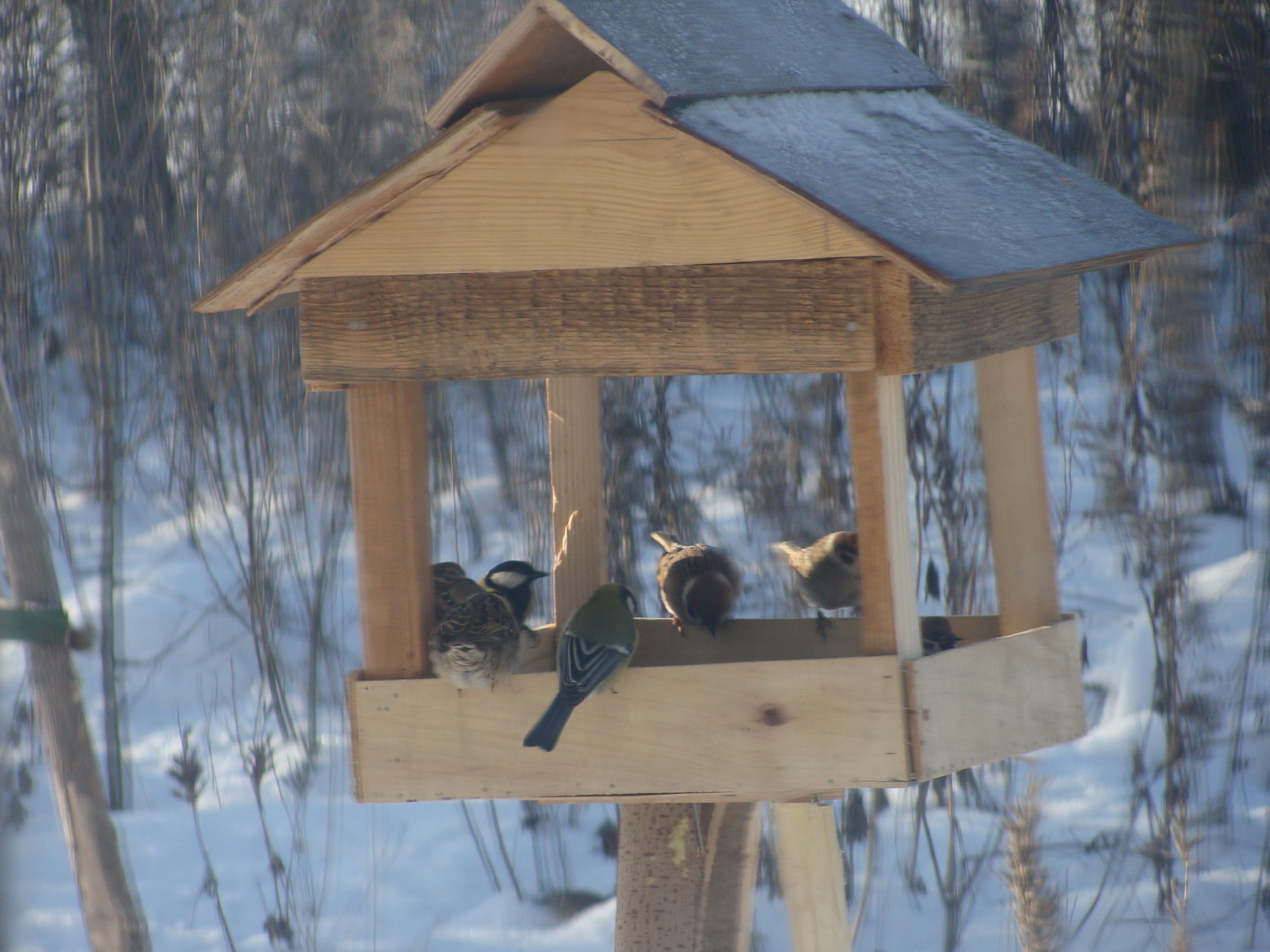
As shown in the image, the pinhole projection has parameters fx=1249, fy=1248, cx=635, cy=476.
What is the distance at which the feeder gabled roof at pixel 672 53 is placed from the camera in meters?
2.00

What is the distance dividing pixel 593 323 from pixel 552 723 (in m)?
0.70

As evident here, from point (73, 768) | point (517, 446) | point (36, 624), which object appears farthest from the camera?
point (517, 446)

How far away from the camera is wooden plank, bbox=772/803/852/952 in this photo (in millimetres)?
2637

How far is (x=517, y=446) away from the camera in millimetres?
4523

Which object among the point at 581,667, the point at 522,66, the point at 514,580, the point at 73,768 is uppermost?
the point at 522,66

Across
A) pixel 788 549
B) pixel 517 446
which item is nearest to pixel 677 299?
pixel 788 549

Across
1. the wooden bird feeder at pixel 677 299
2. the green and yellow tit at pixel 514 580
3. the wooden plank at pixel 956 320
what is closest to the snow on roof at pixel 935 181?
the wooden bird feeder at pixel 677 299

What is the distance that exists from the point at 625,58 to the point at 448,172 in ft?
1.25

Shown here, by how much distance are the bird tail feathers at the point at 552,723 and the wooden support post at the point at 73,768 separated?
162 centimetres

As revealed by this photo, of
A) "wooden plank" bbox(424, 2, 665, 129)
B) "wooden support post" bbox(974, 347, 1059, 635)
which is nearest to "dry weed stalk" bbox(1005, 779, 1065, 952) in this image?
"wooden support post" bbox(974, 347, 1059, 635)

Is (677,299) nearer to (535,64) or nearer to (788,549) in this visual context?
(535,64)

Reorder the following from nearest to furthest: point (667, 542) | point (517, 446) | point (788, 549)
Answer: point (667, 542), point (788, 549), point (517, 446)

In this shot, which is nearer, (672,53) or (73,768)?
(672,53)

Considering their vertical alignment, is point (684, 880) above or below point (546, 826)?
above
